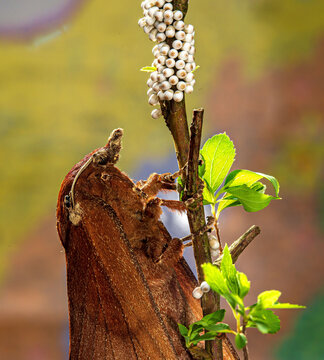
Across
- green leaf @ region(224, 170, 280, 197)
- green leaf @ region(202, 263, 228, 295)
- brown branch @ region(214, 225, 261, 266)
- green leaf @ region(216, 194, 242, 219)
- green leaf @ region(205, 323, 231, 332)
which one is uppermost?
green leaf @ region(224, 170, 280, 197)

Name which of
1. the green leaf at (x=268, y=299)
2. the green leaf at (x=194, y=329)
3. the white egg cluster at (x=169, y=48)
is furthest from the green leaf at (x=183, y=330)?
the white egg cluster at (x=169, y=48)

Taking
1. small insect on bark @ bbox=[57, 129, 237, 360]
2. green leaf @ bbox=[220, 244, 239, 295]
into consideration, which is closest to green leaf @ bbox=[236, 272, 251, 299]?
green leaf @ bbox=[220, 244, 239, 295]

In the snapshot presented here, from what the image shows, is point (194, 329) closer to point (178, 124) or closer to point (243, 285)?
point (243, 285)

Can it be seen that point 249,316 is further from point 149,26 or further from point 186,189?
point 149,26

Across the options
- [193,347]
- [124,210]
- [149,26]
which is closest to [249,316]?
[193,347]

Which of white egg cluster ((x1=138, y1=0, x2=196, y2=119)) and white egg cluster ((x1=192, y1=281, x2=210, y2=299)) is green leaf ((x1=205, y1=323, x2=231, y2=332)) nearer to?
white egg cluster ((x1=192, y1=281, x2=210, y2=299))

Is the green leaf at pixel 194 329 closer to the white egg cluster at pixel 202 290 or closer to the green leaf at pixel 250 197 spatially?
the white egg cluster at pixel 202 290

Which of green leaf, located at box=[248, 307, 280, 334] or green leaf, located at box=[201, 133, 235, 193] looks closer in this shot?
green leaf, located at box=[248, 307, 280, 334]
